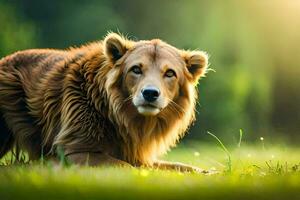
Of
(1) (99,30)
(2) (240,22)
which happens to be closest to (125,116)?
(1) (99,30)

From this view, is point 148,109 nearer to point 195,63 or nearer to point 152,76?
point 152,76

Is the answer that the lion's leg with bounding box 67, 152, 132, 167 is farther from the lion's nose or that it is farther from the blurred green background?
the blurred green background

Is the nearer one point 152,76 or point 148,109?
point 148,109

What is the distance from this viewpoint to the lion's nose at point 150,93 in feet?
18.9

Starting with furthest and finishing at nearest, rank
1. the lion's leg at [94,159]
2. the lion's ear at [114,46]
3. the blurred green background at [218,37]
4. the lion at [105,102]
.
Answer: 1. the blurred green background at [218,37]
2. the lion's ear at [114,46]
3. the lion at [105,102]
4. the lion's leg at [94,159]

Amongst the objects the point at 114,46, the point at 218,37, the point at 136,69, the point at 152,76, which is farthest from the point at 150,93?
the point at 218,37

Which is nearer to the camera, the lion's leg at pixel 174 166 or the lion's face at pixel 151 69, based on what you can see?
the lion's face at pixel 151 69

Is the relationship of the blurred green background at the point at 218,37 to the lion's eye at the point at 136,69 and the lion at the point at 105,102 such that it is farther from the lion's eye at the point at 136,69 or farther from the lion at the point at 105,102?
the lion's eye at the point at 136,69

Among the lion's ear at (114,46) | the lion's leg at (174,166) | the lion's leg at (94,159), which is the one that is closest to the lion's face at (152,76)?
the lion's ear at (114,46)

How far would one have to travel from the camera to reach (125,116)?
6129 mm

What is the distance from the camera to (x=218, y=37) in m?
13.8

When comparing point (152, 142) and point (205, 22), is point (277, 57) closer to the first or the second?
point (205, 22)

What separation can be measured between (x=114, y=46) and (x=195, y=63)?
0.70 meters

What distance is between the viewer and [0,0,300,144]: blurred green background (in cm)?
1215
